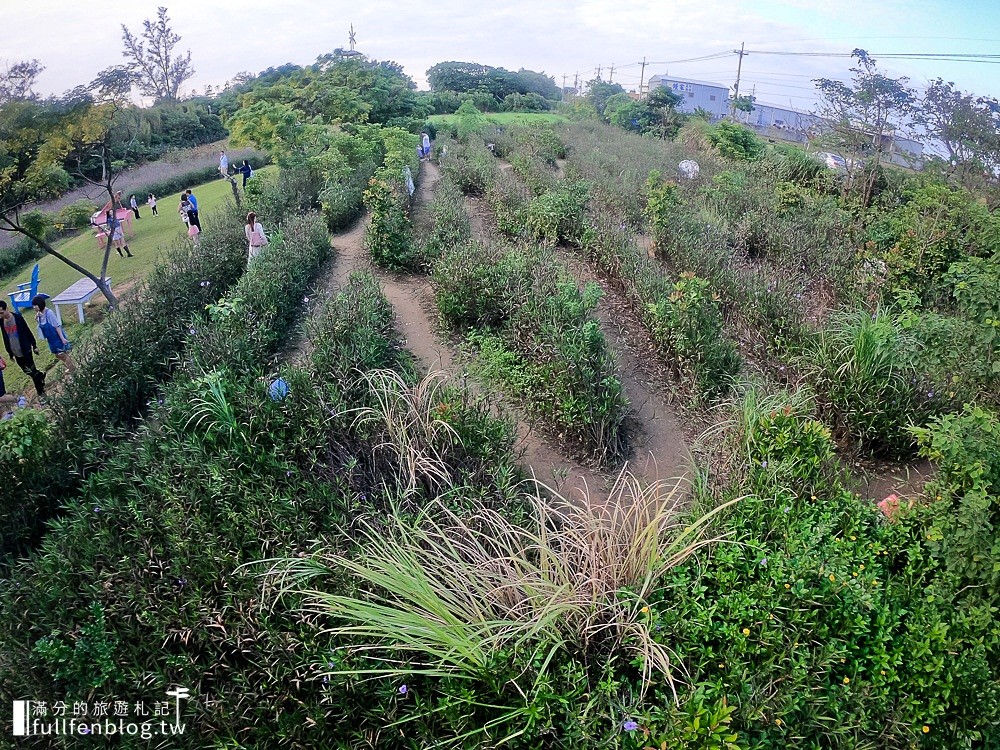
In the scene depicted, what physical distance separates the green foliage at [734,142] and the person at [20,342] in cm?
1777

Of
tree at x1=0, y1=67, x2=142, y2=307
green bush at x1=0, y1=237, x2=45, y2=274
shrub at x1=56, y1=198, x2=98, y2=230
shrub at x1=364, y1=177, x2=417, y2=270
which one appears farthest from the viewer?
green bush at x1=0, y1=237, x2=45, y2=274

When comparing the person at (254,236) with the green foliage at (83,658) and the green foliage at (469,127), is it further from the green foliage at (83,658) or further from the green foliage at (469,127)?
the green foliage at (469,127)

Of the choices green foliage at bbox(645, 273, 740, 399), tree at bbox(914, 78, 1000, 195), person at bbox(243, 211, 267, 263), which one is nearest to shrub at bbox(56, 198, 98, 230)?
person at bbox(243, 211, 267, 263)

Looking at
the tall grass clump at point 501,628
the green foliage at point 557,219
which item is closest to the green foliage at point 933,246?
the green foliage at point 557,219

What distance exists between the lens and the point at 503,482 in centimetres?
347

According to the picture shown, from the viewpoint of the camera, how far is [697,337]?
5121 mm

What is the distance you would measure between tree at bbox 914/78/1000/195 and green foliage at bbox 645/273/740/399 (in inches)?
369

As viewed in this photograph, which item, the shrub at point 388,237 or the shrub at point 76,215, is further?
the shrub at point 388,237

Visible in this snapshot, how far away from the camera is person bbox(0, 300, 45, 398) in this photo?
19.7ft

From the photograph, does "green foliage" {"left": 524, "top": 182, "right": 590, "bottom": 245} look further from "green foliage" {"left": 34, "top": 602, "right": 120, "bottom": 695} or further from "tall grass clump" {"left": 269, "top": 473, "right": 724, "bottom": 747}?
"green foliage" {"left": 34, "top": 602, "right": 120, "bottom": 695}

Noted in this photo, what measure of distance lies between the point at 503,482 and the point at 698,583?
1278 millimetres

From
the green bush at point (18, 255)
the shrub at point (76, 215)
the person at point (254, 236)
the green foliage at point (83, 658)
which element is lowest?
the green bush at point (18, 255)

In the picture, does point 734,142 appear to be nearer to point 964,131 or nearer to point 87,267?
point 964,131

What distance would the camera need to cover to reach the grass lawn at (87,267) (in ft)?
21.5
